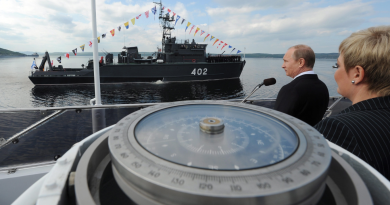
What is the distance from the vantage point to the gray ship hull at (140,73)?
28344mm

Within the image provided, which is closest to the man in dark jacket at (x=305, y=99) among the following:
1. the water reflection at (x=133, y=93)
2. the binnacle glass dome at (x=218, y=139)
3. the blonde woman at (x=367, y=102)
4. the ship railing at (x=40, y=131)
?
the blonde woman at (x=367, y=102)

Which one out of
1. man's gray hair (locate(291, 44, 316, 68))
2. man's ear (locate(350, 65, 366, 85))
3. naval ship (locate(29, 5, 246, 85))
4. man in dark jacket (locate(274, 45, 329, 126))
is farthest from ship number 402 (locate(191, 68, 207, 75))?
man's ear (locate(350, 65, 366, 85))

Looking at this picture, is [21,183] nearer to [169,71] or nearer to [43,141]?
[43,141]

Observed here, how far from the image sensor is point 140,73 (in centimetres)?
3053

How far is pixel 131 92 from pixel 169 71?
746cm

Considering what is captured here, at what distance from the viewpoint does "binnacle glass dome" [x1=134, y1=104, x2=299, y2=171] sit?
0.84 metres

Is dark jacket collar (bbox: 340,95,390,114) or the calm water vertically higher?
dark jacket collar (bbox: 340,95,390,114)

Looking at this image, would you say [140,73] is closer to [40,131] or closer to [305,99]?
[40,131]

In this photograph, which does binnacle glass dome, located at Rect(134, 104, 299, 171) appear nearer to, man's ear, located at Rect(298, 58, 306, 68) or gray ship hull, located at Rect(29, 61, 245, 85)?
man's ear, located at Rect(298, 58, 306, 68)

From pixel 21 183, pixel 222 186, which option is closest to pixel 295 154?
pixel 222 186

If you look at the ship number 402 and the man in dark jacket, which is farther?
the ship number 402

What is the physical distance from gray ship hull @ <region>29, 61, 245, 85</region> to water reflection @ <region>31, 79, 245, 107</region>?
900mm

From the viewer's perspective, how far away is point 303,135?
954mm

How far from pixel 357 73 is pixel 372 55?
14cm
